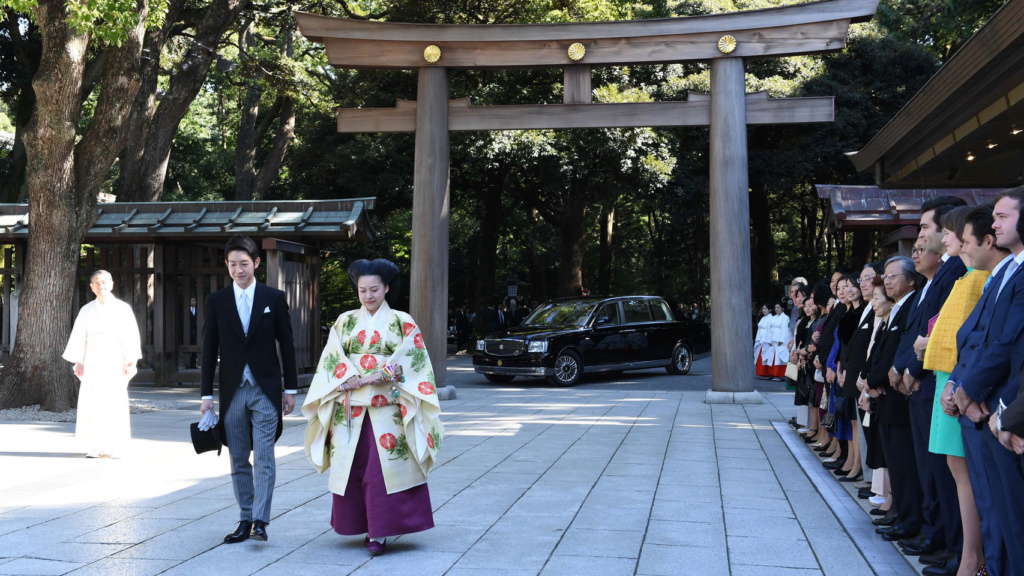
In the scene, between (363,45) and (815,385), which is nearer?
(815,385)

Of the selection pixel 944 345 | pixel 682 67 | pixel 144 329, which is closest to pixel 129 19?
pixel 144 329

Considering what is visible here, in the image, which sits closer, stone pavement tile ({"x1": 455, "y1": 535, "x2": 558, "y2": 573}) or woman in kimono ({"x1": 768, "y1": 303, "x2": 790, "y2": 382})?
stone pavement tile ({"x1": 455, "y1": 535, "x2": 558, "y2": 573})

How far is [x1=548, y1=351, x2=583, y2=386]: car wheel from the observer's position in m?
17.1

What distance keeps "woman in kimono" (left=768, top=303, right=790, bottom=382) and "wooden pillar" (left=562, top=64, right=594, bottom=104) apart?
22.5 feet

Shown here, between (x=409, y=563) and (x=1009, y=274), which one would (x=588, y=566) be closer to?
Answer: (x=409, y=563)

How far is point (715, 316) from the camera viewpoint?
522 inches

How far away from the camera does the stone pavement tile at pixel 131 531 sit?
523cm

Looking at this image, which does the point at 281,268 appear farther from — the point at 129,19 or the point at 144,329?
the point at 129,19

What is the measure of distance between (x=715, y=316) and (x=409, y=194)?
14.9 m

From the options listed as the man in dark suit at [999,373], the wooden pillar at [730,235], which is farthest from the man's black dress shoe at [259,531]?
the wooden pillar at [730,235]

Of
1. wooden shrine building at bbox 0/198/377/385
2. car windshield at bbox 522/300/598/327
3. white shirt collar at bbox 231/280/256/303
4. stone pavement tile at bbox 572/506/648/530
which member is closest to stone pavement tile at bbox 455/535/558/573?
stone pavement tile at bbox 572/506/648/530

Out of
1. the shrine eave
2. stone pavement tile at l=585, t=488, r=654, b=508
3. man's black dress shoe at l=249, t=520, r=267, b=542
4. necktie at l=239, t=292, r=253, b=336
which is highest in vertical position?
the shrine eave

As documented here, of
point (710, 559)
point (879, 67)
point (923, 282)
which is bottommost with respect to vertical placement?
point (710, 559)

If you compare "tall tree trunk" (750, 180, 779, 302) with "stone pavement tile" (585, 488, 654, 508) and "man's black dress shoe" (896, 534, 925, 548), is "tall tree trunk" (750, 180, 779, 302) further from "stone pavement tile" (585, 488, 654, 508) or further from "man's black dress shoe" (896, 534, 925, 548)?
"man's black dress shoe" (896, 534, 925, 548)
